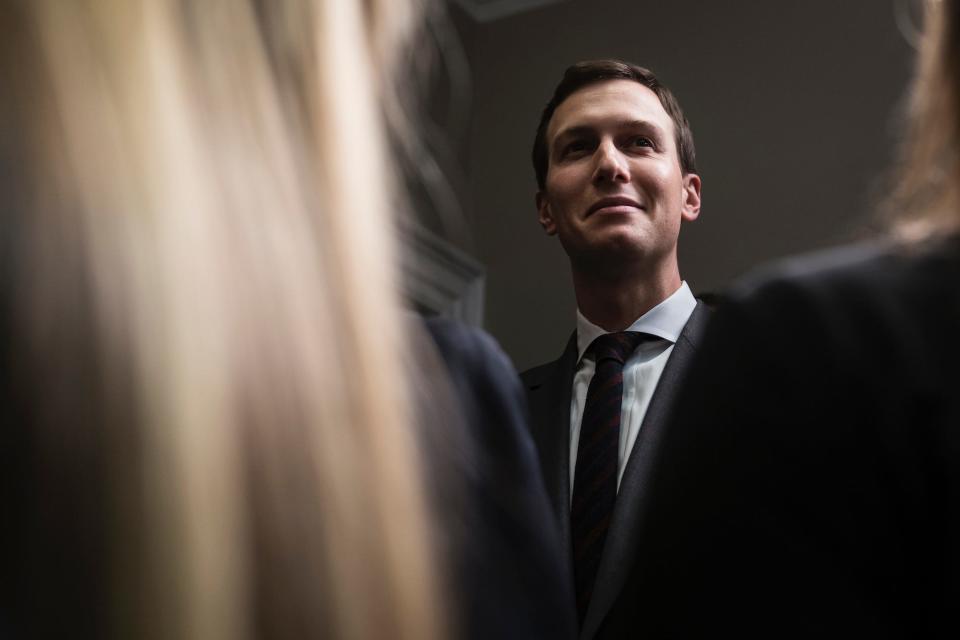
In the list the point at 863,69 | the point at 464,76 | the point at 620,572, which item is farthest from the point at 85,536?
the point at 464,76

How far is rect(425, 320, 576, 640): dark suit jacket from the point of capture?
492mm

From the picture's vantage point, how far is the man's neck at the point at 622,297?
6.50 ft

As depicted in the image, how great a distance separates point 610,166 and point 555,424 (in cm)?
51

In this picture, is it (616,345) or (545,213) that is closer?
(616,345)

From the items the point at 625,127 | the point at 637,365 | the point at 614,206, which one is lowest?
the point at 637,365

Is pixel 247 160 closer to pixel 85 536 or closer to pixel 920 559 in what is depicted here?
pixel 85 536

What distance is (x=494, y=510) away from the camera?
0.52 meters

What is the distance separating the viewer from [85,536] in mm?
411

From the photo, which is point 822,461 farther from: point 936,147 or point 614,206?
point 614,206

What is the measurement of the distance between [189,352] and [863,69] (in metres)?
2.45

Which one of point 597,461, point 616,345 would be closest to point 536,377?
point 616,345

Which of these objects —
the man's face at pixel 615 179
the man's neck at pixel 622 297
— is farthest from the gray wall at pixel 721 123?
the man's neck at pixel 622 297

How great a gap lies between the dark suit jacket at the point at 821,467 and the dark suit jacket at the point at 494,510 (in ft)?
0.22

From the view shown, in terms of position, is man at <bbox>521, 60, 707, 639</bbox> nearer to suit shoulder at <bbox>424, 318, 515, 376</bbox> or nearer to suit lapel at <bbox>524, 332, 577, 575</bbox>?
suit lapel at <bbox>524, 332, 577, 575</bbox>
